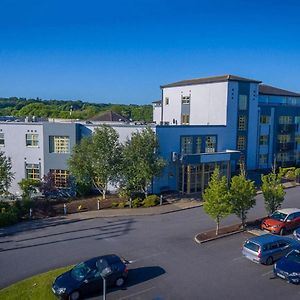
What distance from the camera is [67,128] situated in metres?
35.8

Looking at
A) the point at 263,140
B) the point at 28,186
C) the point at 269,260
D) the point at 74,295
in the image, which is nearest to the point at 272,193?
the point at 269,260

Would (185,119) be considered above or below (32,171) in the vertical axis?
above

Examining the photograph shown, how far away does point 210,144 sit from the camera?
3950 cm

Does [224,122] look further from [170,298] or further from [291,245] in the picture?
[170,298]

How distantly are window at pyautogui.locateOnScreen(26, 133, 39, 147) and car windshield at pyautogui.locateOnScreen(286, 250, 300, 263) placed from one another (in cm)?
2656

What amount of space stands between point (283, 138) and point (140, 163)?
27.0m

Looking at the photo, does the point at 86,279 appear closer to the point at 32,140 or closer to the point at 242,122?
the point at 32,140

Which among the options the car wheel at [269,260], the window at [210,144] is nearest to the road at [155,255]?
the car wheel at [269,260]

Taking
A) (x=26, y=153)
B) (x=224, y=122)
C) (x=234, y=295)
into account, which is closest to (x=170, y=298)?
(x=234, y=295)

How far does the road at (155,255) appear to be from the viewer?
16562mm

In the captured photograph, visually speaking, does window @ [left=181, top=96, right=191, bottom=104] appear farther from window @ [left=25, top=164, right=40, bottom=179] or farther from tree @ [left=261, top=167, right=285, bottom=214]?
tree @ [left=261, top=167, right=285, bottom=214]

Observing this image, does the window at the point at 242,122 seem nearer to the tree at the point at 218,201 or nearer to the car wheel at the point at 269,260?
the tree at the point at 218,201

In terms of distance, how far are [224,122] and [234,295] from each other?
1098 inches

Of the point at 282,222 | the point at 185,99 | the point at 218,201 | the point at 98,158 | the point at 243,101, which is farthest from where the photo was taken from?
the point at 185,99
